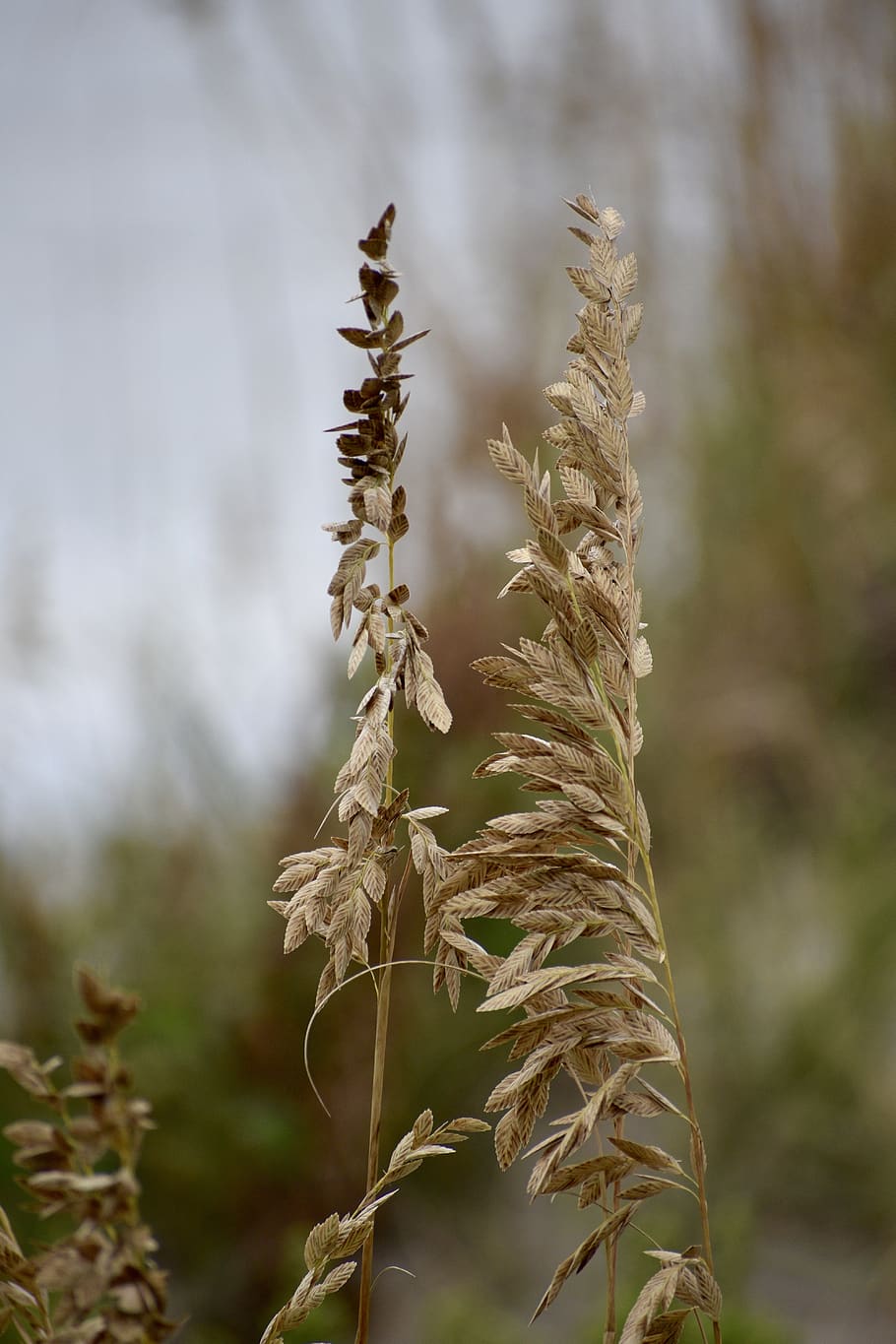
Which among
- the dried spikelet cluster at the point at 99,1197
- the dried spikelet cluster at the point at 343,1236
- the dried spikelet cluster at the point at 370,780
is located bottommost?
the dried spikelet cluster at the point at 343,1236

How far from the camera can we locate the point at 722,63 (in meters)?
1.74

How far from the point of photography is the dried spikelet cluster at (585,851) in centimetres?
25

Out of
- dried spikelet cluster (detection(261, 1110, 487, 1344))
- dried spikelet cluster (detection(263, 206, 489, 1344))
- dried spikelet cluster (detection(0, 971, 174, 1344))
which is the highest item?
dried spikelet cluster (detection(263, 206, 489, 1344))

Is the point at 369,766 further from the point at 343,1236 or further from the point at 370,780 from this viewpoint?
the point at 343,1236

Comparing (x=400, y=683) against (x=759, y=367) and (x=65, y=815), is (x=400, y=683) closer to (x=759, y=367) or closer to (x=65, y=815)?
(x=65, y=815)

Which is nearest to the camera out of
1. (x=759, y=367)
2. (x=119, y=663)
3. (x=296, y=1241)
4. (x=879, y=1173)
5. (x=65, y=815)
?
(x=296, y=1241)

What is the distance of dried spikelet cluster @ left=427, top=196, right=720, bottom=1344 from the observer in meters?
0.25

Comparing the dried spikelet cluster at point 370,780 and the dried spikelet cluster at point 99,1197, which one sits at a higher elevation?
the dried spikelet cluster at point 370,780

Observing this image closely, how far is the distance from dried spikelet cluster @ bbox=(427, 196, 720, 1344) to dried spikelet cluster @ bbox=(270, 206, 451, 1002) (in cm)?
2

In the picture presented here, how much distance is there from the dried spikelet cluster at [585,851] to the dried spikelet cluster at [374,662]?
0.06 feet

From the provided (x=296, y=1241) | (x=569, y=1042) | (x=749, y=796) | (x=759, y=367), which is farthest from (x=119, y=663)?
(x=569, y=1042)

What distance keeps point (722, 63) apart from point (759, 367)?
0.48 metres

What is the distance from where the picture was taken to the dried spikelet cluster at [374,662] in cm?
25

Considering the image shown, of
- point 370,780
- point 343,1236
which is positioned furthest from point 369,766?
point 343,1236
